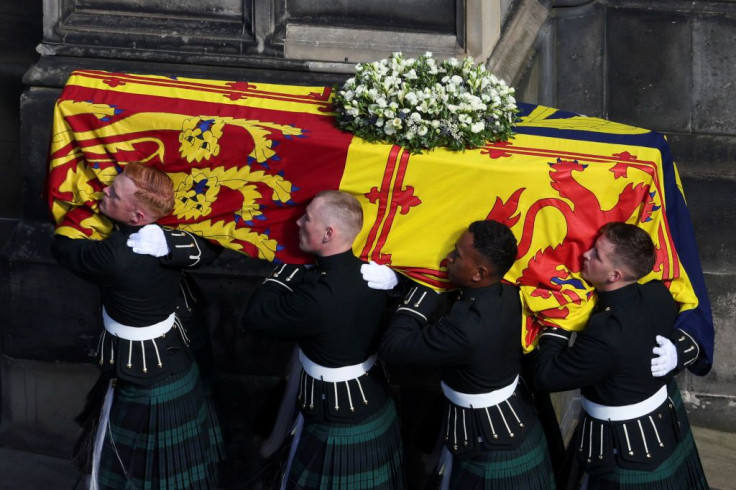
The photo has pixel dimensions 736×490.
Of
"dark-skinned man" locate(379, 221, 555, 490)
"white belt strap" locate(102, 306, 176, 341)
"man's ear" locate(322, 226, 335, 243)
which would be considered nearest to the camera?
"dark-skinned man" locate(379, 221, 555, 490)

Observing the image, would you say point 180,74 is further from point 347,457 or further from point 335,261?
point 347,457

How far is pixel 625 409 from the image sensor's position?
15.3ft

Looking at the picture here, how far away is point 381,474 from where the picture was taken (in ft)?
16.2

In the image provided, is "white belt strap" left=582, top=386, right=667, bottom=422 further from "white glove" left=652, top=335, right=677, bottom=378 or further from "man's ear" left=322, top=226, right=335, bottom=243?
"man's ear" left=322, top=226, right=335, bottom=243

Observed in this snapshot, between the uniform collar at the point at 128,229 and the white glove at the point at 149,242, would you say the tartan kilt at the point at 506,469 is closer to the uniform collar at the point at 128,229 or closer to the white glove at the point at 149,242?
the white glove at the point at 149,242

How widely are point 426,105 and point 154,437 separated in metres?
1.94

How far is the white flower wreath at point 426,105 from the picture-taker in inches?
183

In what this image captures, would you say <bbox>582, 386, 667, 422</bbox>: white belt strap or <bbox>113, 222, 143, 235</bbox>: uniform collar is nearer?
<bbox>582, 386, 667, 422</bbox>: white belt strap

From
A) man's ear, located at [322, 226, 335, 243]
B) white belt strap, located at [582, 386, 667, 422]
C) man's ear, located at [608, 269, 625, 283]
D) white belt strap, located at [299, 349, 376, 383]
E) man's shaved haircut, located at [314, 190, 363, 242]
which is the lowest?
white belt strap, located at [582, 386, 667, 422]

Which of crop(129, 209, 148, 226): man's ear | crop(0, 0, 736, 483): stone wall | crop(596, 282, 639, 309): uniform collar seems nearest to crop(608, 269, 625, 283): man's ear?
crop(596, 282, 639, 309): uniform collar

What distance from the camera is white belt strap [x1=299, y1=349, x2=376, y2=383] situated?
15.8 feet

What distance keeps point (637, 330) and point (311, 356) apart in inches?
54.0

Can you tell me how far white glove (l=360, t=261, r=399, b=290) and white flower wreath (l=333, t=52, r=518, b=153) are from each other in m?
0.52

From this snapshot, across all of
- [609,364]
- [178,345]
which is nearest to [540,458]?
[609,364]
